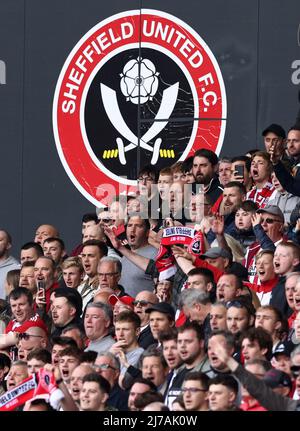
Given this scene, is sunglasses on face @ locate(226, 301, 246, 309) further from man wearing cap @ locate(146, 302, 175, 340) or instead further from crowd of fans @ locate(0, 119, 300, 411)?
man wearing cap @ locate(146, 302, 175, 340)

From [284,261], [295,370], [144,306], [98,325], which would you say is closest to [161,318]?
[144,306]

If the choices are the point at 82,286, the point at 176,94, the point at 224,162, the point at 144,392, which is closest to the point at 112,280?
the point at 82,286

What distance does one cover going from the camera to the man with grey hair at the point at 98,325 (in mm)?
14266

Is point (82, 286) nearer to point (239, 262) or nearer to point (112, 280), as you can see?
point (112, 280)

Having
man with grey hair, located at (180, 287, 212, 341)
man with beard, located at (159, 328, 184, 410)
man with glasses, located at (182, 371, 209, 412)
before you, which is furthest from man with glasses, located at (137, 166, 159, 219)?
man with glasses, located at (182, 371, 209, 412)

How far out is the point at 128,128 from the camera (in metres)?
19.5

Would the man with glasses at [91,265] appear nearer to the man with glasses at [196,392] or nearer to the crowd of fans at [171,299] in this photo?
the crowd of fans at [171,299]

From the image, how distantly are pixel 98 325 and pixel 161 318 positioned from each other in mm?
845

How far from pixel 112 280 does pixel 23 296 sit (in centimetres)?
95

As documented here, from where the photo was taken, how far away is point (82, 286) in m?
16.0

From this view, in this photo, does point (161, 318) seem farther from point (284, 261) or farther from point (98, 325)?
point (284, 261)

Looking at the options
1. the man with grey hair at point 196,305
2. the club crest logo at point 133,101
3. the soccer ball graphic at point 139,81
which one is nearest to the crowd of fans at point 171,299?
the man with grey hair at point 196,305

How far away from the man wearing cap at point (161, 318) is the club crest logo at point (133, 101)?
5.43 m

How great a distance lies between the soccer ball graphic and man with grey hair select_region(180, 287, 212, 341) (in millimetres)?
6031
